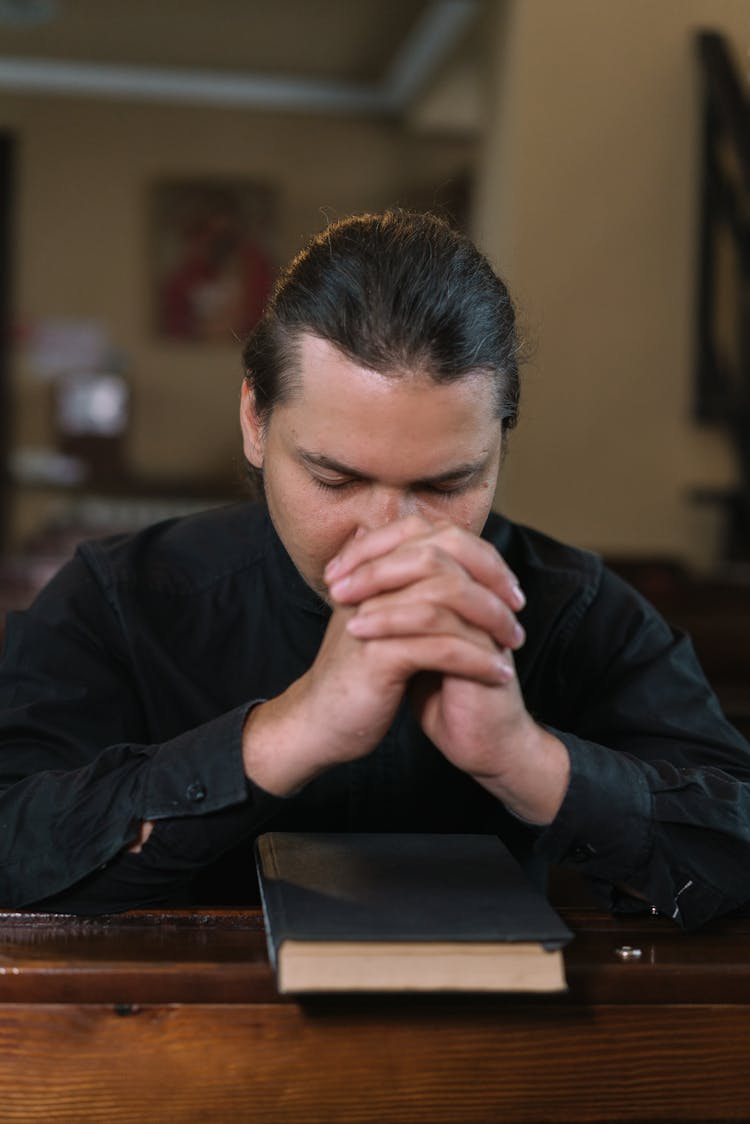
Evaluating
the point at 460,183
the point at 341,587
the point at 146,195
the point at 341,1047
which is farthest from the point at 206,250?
the point at 341,1047

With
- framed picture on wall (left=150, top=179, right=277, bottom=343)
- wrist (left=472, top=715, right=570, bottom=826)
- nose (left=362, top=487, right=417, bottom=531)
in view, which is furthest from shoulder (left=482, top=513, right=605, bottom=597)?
framed picture on wall (left=150, top=179, right=277, bottom=343)

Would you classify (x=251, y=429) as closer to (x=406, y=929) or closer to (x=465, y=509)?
(x=465, y=509)

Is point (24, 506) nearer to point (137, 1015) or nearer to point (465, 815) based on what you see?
point (465, 815)

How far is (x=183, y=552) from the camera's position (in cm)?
159

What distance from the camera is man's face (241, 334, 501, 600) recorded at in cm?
126

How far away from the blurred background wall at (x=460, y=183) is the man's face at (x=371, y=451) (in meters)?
0.34

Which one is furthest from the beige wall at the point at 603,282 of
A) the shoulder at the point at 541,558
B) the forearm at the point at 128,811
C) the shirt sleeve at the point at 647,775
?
the forearm at the point at 128,811

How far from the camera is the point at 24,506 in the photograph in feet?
A: 26.8

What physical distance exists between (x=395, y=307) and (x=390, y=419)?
117 mm

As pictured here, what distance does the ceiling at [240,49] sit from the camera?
266 inches

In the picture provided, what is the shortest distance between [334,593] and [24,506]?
7.42 m

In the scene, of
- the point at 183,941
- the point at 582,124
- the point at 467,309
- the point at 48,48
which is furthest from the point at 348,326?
the point at 48,48

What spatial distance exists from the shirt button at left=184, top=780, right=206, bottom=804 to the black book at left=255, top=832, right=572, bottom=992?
12 centimetres

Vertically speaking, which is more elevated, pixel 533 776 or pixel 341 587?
pixel 341 587
